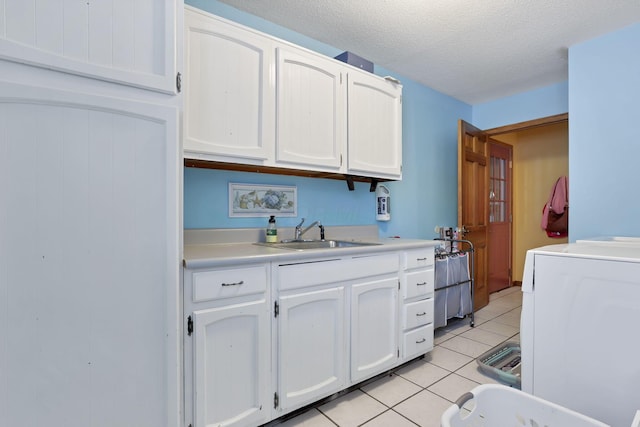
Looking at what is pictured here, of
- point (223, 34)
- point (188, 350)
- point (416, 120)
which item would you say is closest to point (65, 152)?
point (188, 350)

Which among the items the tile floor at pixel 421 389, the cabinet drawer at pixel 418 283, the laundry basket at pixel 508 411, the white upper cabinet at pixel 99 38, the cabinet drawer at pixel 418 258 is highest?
the white upper cabinet at pixel 99 38

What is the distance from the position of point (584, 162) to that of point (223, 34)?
2738 millimetres

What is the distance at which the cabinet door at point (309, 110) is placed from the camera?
6.07 ft

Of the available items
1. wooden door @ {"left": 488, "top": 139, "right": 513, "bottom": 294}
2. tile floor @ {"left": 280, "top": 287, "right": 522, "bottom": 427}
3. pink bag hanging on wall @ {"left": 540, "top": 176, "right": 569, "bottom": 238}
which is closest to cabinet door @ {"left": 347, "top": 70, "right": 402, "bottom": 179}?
tile floor @ {"left": 280, "top": 287, "right": 522, "bottom": 427}

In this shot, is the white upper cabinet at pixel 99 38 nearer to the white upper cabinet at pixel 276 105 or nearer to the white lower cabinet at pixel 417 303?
the white upper cabinet at pixel 276 105

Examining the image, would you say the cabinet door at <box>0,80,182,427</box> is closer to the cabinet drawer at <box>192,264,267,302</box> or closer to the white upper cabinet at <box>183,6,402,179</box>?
the cabinet drawer at <box>192,264,267,302</box>

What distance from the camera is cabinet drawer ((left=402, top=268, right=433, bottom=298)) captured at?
6.88 feet

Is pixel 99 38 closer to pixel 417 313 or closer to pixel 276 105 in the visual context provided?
A: pixel 276 105

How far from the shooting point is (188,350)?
1.27 metres

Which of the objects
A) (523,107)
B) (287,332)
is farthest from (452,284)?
(523,107)

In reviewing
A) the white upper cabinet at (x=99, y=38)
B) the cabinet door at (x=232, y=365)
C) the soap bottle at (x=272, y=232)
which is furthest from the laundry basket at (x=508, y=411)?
the white upper cabinet at (x=99, y=38)

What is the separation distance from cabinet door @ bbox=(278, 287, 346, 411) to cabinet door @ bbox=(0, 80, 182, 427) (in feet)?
1.66

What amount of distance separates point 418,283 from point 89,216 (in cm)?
190

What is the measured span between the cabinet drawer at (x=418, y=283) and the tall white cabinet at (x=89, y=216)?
144cm
